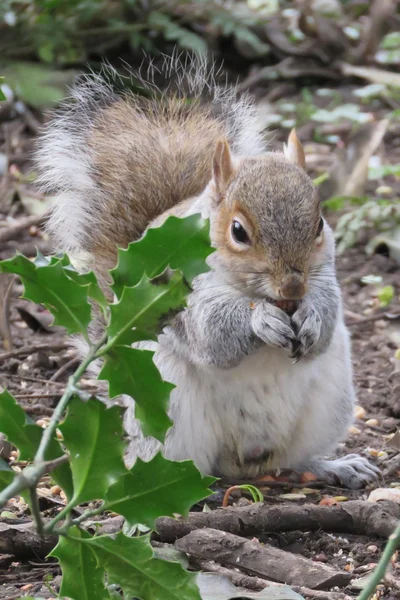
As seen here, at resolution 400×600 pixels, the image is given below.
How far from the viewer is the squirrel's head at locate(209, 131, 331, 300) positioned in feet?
7.84

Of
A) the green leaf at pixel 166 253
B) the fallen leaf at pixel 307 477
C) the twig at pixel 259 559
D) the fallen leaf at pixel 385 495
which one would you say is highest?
the green leaf at pixel 166 253

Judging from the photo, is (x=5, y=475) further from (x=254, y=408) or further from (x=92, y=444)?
(x=254, y=408)

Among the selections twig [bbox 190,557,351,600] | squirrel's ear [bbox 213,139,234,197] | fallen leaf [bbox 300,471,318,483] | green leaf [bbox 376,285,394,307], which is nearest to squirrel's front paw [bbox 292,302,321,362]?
squirrel's ear [bbox 213,139,234,197]

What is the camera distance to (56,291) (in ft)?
5.72

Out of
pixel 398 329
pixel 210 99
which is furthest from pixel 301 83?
pixel 398 329

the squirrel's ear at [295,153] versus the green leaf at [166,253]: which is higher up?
the green leaf at [166,253]

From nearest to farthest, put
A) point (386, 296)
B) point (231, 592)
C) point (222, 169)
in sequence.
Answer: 1. point (231, 592)
2. point (222, 169)
3. point (386, 296)

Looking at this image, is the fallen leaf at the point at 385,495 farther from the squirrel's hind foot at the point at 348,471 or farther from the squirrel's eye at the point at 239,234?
the squirrel's eye at the point at 239,234

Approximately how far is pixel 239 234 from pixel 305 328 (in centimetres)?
30

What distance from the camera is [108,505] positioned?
5.81ft

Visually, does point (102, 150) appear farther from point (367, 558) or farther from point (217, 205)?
point (367, 558)

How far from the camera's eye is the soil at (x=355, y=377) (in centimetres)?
228

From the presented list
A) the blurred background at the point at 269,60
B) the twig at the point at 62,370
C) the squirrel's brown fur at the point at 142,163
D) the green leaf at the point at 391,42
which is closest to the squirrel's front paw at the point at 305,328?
the squirrel's brown fur at the point at 142,163

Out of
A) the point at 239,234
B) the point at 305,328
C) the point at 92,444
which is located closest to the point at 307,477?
the point at 305,328
